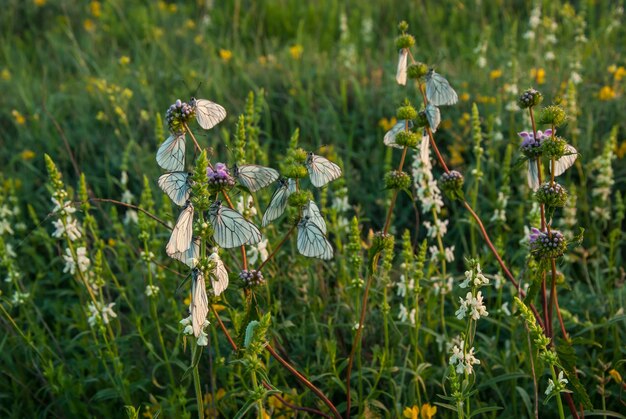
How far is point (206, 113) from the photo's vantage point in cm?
183

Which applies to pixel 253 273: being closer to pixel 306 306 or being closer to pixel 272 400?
pixel 272 400

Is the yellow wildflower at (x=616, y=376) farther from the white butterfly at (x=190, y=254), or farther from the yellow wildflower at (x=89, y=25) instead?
the yellow wildflower at (x=89, y=25)

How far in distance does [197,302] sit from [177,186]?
0.96 ft

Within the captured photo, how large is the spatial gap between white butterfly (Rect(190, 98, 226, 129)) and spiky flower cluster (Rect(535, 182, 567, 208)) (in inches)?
31.4

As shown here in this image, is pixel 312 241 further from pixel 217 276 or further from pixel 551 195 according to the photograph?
pixel 551 195

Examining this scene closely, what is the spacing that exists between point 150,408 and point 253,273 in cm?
88

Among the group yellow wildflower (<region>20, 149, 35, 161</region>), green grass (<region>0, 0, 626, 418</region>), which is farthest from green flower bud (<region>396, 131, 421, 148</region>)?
yellow wildflower (<region>20, 149, 35, 161</region>)

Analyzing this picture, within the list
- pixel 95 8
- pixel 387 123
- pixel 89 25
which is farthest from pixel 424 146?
pixel 95 8

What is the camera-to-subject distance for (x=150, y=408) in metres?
2.39

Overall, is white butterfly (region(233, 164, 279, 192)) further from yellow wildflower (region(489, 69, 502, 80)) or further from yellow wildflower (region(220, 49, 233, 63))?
yellow wildflower (region(220, 49, 233, 63))

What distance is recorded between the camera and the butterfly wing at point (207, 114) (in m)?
1.81

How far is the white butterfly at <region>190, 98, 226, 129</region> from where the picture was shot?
1.81 m

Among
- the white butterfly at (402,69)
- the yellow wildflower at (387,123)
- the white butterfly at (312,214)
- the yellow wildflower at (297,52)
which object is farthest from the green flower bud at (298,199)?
the yellow wildflower at (297,52)

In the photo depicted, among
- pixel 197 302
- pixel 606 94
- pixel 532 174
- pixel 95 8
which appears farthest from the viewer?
pixel 95 8
